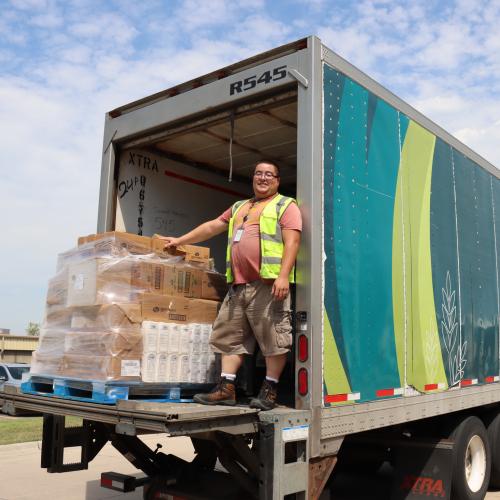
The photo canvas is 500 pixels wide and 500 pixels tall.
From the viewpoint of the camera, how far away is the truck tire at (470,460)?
5340 millimetres

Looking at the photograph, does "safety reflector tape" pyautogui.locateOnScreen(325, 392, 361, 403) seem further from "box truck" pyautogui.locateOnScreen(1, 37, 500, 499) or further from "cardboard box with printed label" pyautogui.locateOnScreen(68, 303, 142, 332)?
"cardboard box with printed label" pyautogui.locateOnScreen(68, 303, 142, 332)

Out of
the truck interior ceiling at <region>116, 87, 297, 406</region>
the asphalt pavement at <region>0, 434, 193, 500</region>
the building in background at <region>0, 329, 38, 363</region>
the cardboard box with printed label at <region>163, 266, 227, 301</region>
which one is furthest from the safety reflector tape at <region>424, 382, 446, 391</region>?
the building in background at <region>0, 329, 38, 363</region>

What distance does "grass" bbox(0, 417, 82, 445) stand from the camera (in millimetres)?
9195

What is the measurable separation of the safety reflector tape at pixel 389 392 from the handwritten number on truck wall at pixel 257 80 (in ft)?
7.32

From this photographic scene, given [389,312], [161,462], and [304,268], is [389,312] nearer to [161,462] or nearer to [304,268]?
[304,268]

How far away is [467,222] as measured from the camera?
591 cm

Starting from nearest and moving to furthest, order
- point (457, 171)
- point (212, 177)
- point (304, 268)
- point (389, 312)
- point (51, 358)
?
point (304, 268) < point (51, 358) < point (389, 312) < point (457, 171) < point (212, 177)

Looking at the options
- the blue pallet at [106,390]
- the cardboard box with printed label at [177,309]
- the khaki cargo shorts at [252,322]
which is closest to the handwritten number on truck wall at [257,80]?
the khaki cargo shorts at [252,322]

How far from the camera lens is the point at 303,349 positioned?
371 cm

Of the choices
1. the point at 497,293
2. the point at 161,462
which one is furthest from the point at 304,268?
the point at 497,293

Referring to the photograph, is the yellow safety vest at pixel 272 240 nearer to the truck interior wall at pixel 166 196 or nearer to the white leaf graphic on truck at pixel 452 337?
the truck interior wall at pixel 166 196

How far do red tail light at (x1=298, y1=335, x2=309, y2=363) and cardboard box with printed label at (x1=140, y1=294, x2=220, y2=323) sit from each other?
2.73ft

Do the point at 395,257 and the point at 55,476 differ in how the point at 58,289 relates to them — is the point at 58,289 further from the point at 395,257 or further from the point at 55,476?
the point at 55,476

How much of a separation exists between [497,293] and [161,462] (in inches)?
154
